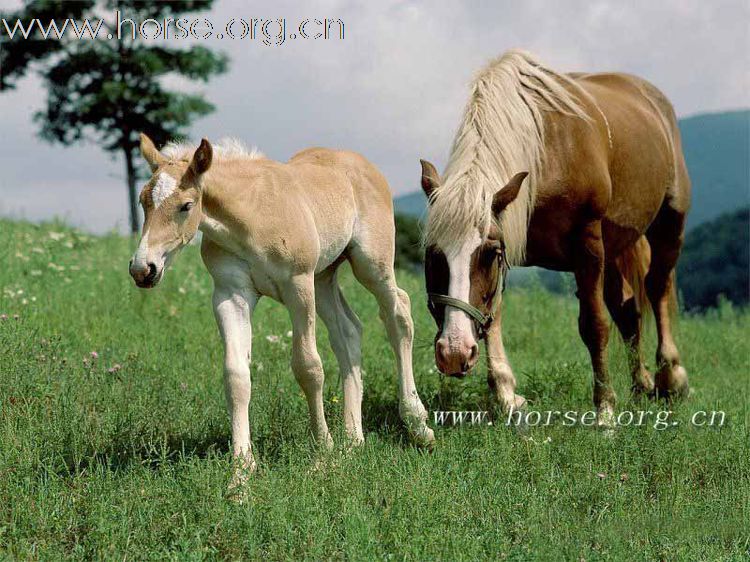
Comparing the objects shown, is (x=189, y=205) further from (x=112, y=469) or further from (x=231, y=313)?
(x=112, y=469)

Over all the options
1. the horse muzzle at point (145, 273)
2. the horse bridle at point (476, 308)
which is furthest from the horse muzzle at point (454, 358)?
the horse muzzle at point (145, 273)

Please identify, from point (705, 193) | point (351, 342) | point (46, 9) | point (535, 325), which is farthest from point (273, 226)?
point (705, 193)

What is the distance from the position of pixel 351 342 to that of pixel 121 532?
2.11 m

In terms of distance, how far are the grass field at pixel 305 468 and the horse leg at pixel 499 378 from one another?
162mm

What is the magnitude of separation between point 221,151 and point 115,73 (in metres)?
19.9

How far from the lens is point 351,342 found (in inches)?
229

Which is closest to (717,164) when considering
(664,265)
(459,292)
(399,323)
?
(664,265)

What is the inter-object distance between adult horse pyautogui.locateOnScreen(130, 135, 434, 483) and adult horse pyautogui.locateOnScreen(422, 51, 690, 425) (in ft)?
1.71

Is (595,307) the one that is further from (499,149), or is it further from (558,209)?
(499,149)

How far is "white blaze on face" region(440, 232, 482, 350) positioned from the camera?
5254 millimetres

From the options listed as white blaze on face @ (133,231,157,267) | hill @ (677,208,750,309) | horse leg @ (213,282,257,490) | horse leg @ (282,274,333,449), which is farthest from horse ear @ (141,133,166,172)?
hill @ (677,208,750,309)

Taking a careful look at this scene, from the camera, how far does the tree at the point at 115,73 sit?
23.1m

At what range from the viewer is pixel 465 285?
5.39m

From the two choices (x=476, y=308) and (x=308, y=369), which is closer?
(x=308, y=369)
